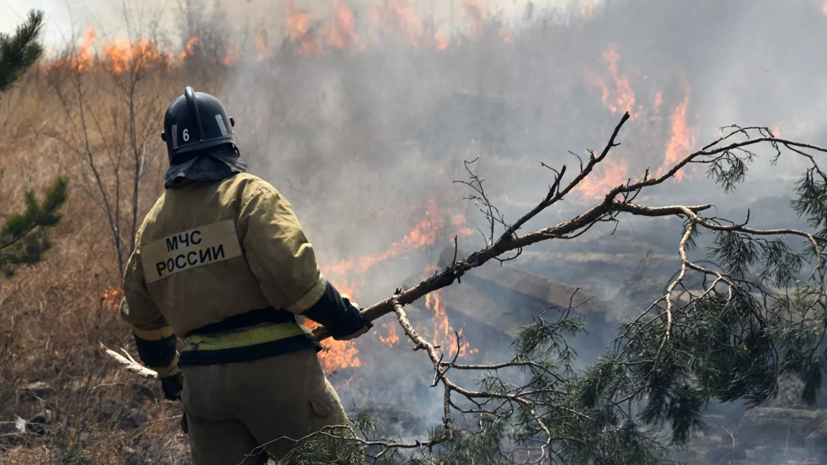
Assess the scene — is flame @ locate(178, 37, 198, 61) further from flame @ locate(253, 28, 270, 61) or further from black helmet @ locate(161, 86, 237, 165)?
black helmet @ locate(161, 86, 237, 165)

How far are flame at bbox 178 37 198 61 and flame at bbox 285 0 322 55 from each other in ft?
7.14

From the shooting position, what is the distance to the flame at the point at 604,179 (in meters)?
17.4

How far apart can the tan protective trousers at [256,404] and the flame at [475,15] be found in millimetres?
16602

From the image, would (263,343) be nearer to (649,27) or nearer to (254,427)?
(254,427)

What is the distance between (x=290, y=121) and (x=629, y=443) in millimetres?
11571

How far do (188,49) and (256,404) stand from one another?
12.6 meters

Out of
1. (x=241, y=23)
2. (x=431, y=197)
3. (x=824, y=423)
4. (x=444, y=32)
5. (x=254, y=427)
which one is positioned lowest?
(x=254, y=427)

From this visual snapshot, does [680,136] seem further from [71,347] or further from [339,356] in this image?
[71,347]

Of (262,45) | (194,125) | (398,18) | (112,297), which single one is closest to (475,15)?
(398,18)

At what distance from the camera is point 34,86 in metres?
13.6

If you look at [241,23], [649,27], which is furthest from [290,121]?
[649,27]

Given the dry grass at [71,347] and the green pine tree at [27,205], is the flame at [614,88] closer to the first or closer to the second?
the dry grass at [71,347]

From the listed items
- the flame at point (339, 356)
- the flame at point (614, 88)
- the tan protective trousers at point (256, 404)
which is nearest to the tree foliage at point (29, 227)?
the flame at point (339, 356)

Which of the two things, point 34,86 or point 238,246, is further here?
point 34,86
